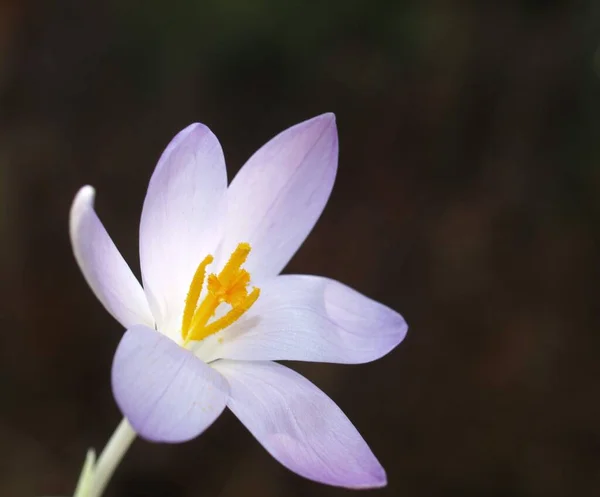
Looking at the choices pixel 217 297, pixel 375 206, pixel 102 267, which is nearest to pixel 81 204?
pixel 102 267

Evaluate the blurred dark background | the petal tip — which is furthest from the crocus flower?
the blurred dark background

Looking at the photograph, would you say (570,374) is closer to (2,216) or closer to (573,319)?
(573,319)

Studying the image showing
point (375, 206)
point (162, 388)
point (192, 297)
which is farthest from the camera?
point (375, 206)

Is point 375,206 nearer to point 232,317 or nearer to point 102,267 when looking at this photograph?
point 232,317

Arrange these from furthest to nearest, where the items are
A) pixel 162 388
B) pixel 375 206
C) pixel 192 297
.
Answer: pixel 375 206
pixel 192 297
pixel 162 388

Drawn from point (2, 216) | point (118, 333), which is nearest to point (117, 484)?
point (118, 333)

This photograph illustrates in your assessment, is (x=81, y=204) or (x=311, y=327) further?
(x=311, y=327)
